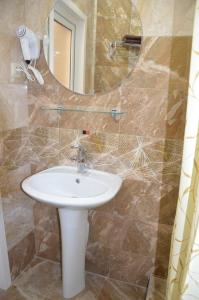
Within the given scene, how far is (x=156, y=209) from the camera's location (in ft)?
4.68

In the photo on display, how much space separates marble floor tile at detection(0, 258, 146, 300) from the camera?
4.93 feet

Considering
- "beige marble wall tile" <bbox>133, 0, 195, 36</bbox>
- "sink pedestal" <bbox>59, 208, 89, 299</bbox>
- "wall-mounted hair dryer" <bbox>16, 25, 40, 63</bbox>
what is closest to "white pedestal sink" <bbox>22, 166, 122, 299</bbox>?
"sink pedestal" <bbox>59, 208, 89, 299</bbox>

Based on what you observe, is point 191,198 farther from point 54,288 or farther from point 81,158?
point 54,288

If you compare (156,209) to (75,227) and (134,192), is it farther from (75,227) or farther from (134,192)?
(75,227)

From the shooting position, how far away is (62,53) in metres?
1.44

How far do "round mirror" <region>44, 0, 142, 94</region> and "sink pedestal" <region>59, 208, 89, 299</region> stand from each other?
2.62 ft

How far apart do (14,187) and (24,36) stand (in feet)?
3.28

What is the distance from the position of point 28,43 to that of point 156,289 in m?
1.80

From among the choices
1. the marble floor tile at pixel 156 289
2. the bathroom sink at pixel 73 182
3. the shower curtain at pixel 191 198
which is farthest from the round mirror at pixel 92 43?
the marble floor tile at pixel 156 289

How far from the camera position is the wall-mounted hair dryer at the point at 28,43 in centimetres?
130

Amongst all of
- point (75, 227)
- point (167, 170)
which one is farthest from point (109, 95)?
point (75, 227)

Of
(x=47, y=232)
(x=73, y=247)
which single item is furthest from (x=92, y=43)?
(x=47, y=232)

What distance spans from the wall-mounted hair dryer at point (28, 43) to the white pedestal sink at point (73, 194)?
0.76 m

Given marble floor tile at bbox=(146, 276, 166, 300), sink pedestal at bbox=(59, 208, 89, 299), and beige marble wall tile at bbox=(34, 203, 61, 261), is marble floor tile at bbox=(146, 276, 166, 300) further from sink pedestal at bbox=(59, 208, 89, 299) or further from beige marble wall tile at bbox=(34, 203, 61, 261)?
beige marble wall tile at bbox=(34, 203, 61, 261)
